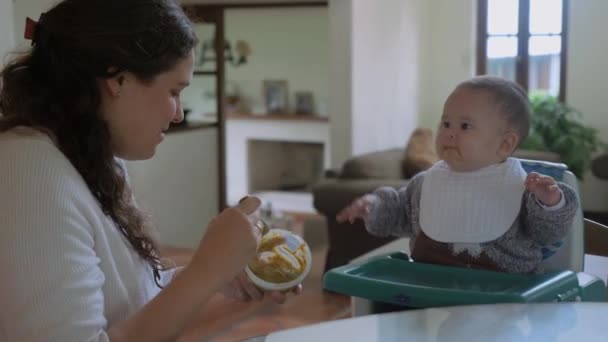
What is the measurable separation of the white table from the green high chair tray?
0.02 m

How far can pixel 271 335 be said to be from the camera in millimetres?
1227

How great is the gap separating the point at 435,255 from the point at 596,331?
1.23 ft

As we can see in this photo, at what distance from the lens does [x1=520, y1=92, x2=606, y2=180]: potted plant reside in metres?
5.38

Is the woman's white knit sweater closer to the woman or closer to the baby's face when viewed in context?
the woman

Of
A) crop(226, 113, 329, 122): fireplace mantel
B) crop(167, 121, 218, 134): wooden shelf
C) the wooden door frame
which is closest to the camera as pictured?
crop(167, 121, 218, 134): wooden shelf

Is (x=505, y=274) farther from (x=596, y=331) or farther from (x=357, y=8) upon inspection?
(x=357, y=8)

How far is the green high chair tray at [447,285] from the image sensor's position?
129 cm

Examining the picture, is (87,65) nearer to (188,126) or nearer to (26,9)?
(26,9)

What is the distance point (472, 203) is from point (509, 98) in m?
0.22

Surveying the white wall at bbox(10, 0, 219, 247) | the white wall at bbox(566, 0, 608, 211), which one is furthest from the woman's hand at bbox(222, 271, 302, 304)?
the white wall at bbox(566, 0, 608, 211)

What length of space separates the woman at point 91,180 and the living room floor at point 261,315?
7.01 feet

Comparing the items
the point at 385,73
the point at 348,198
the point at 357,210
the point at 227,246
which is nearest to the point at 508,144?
the point at 357,210

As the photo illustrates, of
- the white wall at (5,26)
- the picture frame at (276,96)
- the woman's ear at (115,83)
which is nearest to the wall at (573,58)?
the picture frame at (276,96)

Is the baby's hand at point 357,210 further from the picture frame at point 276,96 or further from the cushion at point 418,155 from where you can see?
the picture frame at point 276,96
